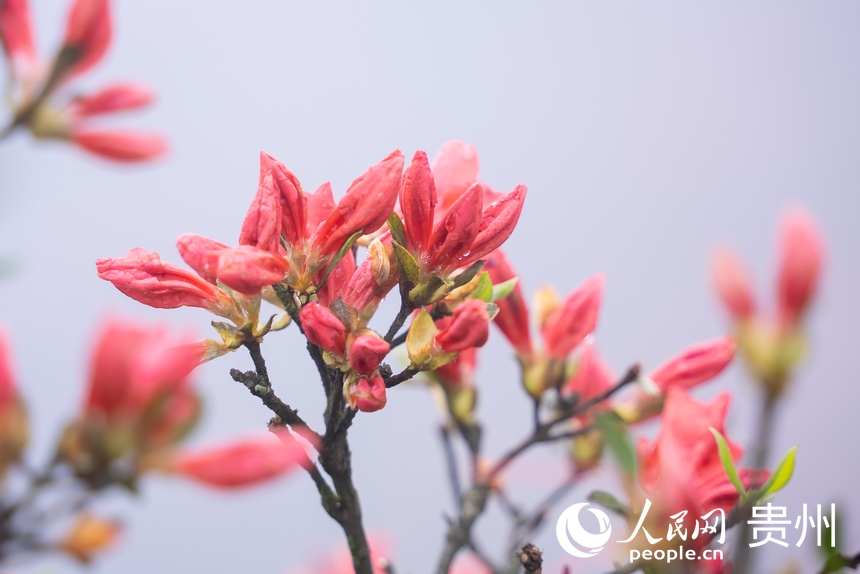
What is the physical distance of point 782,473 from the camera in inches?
18.6

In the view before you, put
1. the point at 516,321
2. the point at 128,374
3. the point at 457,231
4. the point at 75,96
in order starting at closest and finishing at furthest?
the point at 128,374 < the point at 457,231 < the point at 516,321 < the point at 75,96

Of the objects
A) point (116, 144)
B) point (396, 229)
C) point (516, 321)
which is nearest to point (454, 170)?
point (396, 229)

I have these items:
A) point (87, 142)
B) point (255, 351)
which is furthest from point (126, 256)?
point (87, 142)

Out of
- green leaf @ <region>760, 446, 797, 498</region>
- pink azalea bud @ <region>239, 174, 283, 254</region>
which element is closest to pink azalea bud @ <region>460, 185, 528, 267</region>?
pink azalea bud @ <region>239, 174, 283, 254</region>

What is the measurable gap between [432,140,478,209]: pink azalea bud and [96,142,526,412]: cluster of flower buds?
2.2 inches

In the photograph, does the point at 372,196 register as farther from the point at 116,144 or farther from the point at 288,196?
the point at 116,144

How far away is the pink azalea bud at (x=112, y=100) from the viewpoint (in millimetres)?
721

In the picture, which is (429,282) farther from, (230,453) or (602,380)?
(602,380)

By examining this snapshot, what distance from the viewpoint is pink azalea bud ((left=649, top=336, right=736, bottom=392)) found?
1.92ft

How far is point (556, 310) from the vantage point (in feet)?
2.18

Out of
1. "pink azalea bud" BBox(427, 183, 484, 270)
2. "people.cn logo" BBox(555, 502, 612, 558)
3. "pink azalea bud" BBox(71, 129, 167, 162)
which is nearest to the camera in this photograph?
"pink azalea bud" BBox(427, 183, 484, 270)

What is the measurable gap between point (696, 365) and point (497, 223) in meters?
0.25

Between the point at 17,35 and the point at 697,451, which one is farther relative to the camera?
the point at 17,35

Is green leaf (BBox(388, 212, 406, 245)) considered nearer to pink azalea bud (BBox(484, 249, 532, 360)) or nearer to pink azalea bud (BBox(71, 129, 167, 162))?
pink azalea bud (BBox(484, 249, 532, 360))
